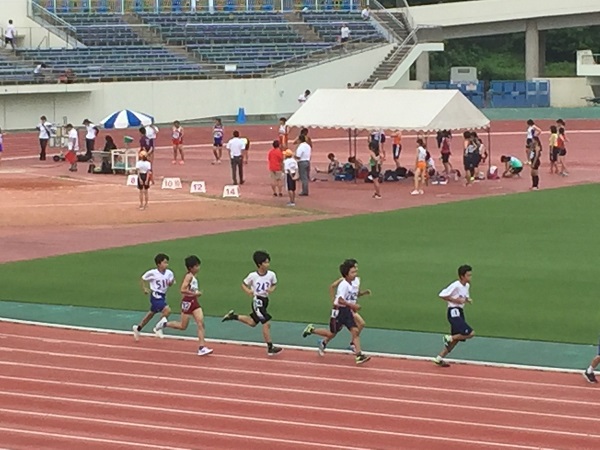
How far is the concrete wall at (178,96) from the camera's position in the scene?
59.2 metres

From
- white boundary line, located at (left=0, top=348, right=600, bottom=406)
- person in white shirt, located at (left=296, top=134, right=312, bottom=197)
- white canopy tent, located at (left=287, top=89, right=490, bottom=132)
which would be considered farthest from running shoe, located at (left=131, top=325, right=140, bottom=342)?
white canopy tent, located at (left=287, top=89, right=490, bottom=132)

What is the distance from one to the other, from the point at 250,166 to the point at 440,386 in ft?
91.5

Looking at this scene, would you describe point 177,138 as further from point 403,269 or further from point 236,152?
point 403,269

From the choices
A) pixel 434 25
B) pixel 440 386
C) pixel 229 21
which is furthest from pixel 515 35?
pixel 440 386

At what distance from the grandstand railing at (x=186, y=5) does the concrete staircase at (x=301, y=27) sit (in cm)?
64

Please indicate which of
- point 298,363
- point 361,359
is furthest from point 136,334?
point 361,359

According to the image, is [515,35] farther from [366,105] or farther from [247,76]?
[366,105]

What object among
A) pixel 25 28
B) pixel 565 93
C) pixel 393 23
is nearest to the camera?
pixel 25 28

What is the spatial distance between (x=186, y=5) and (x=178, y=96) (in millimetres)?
9692

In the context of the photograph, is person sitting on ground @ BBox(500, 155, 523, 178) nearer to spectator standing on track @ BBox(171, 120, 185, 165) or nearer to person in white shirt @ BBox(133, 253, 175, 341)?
spectator standing on track @ BBox(171, 120, 185, 165)

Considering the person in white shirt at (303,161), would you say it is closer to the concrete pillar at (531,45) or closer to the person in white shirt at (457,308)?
the person in white shirt at (457,308)

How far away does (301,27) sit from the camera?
69812 mm

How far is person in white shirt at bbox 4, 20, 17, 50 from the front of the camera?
62344mm

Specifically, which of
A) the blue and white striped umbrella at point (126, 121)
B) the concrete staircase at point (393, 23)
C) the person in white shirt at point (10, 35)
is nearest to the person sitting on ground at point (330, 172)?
the blue and white striped umbrella at point (126, 121)
